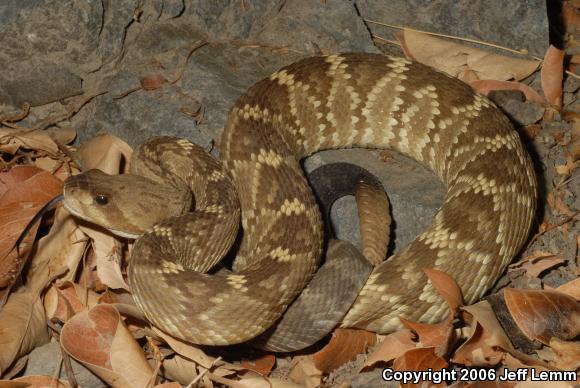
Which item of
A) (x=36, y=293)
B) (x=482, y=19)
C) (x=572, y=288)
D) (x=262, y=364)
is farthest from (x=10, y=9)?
(x=572, y=288)

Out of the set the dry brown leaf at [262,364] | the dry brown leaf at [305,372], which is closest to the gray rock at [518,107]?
the dry brown leaf at [305,372]

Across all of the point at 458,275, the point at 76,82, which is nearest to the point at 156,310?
the point at 458,275

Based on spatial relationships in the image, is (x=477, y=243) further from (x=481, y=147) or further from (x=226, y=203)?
(x=226, y=203)

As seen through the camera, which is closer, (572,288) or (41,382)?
(41,382)

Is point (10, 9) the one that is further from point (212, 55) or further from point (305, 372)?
point (305, 372)

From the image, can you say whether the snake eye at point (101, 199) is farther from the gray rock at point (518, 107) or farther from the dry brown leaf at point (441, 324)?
the gray rock at point (518, 107)

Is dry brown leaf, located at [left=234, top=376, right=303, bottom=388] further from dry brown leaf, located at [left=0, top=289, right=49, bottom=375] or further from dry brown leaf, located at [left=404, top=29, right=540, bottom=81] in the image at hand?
dry brown leaf, located at [left=404, top=29, right=540, bottom=81]

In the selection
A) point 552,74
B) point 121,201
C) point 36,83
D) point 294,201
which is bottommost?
point 294,201
